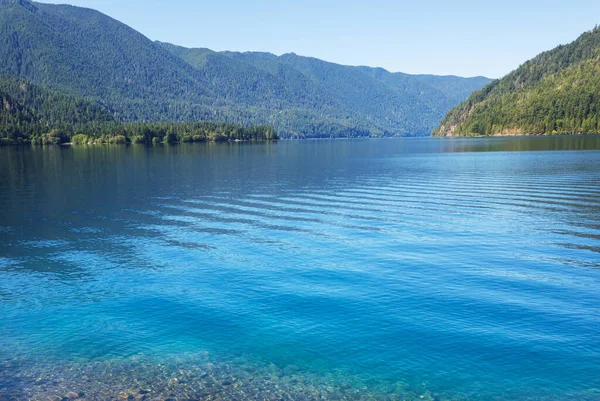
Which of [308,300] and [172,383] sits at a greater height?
[308,300]

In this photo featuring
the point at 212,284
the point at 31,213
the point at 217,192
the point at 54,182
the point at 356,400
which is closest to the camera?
the point at 356,400

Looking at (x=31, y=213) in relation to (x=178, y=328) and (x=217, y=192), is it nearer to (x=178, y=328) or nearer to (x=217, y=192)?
(x=217, y=192)

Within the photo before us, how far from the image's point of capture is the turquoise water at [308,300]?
52.2 feet

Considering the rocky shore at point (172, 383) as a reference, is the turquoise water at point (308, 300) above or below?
above

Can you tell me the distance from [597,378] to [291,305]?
39.4 ft

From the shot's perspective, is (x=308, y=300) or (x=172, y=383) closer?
(x=172, y=383)

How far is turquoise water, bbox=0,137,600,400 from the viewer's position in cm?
1591

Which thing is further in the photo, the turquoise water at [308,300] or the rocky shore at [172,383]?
the turquoise water at [308,300]

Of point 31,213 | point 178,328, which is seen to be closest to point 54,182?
point 31,213

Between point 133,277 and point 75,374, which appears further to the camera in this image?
point 133,277

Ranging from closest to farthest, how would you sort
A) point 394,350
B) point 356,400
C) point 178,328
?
point 356,400 → point 394,350 → point 178,328

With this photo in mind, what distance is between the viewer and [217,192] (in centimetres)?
6191

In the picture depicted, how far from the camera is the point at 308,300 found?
2275 centimetres

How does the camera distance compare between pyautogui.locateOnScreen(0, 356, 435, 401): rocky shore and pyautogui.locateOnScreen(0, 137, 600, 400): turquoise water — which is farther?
pyautogui.locateOnScreen(0, 137, 600, 400): turquoise water
